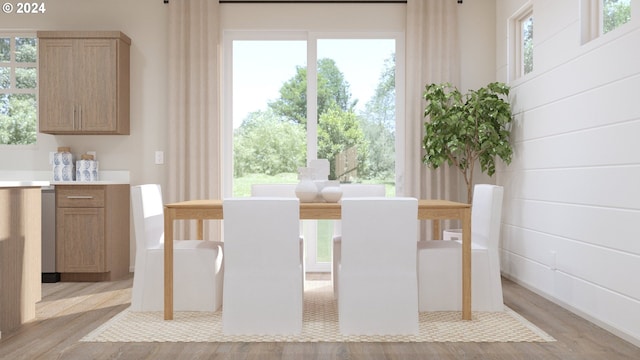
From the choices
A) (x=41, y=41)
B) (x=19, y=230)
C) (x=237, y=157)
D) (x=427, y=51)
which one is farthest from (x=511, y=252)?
(x=41, y=41)

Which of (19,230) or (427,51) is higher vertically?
(427,51)

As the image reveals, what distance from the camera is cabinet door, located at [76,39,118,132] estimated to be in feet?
16.6

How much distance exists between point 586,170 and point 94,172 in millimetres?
4198

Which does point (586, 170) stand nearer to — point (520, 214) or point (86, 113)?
point (520, 214)

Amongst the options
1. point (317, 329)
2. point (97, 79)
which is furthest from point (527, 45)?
point (97, 79)

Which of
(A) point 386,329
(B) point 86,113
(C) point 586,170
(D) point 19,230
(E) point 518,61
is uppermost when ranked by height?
(E) point 518,61

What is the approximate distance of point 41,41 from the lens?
5.06 meters

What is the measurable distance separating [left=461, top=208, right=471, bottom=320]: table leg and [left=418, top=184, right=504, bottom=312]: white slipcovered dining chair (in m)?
0.21

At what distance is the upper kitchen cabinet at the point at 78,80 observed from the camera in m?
5.05

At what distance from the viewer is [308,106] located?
5496 millimetres

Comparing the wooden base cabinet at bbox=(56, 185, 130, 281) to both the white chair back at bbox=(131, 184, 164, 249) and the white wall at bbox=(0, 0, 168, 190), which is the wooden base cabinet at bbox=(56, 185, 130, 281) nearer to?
the white wall at bbox=(0, 0, 168, 190)

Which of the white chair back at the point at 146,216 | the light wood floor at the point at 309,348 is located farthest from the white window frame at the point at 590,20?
the white chair back at the point at 146,216

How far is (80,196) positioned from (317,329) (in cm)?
273

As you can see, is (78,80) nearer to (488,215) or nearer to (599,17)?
(488,215)
